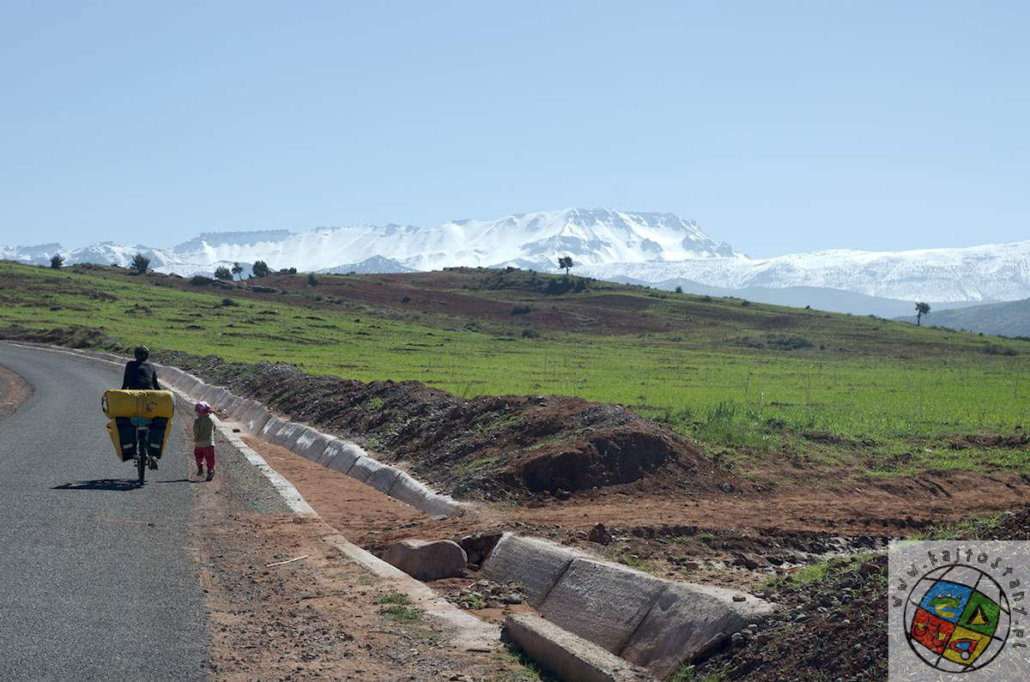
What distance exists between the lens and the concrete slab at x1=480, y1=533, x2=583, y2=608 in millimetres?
9703

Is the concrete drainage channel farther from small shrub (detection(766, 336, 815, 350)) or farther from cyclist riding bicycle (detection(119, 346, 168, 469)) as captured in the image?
small shrub (detection(766, 336, 815, 350))

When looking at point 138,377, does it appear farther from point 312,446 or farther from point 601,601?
point 601,601

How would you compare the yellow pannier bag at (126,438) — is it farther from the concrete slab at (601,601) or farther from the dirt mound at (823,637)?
the dirt mound at (823,637)

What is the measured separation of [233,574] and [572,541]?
3209mm

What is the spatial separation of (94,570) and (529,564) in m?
3.82

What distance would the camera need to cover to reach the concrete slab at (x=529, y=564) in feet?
31.8

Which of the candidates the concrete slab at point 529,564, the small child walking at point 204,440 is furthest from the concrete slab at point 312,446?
the concrete slab at point 529,564

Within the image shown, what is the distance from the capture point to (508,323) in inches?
3932

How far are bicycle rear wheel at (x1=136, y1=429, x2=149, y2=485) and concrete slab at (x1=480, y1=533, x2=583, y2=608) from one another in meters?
6.49

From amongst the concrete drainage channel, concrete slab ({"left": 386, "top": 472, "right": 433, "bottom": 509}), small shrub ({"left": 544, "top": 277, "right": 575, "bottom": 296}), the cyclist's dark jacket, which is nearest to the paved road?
the cyclist's dark jacket

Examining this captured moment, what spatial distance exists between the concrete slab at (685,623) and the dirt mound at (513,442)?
667cm

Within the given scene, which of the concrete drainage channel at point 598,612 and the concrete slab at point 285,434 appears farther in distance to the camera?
the concrete slab at point 285,434

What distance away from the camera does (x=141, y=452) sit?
15.5m

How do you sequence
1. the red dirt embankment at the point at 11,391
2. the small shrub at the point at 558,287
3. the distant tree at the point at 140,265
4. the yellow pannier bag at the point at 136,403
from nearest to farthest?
the yellow pannier bag at the point at 136,403 → the red dirt embankment at the point at 11,391 → the small shrub at the point at 558,287 → the distant tree at the point at 140,265
